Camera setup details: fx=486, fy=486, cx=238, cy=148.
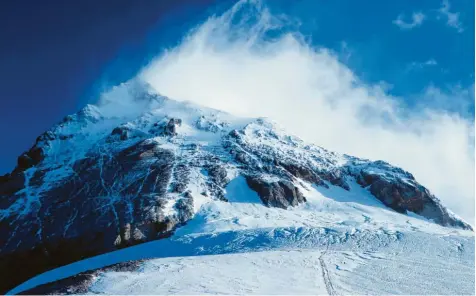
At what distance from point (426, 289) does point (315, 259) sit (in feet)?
39.7

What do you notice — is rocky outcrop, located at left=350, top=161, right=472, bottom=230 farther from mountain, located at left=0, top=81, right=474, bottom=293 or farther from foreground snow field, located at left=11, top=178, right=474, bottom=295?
foreground snow field, located at left=11, top=178, right=474, bottom=295

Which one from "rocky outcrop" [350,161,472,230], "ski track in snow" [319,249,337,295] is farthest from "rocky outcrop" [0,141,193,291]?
"rocky outcrop" [350,161,472,230]

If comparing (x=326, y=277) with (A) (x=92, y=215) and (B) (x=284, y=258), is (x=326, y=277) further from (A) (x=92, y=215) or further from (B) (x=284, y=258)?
(A) (x=92, y=215)

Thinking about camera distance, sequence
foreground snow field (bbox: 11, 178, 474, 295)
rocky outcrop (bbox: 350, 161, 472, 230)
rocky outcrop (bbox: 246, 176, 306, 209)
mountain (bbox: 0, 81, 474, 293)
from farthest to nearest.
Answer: rocky outcrop (bbox: 350, 161, 472, 230) → rocky outcrop (bbox: 246, 176, 306, 209) → mountain (bbox: 0, 81, 474, 293) → foreground snow field (bbox: 11, 178, 474, 295)

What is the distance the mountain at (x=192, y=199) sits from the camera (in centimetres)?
6162

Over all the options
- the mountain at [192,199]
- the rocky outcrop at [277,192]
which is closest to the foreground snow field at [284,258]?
the mountain at [192,199]

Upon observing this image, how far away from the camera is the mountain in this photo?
202 ft

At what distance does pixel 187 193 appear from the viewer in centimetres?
8025

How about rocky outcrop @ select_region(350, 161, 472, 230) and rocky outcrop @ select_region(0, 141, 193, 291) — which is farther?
rocky outcrop @ select_region(350, 161, 472, 230)

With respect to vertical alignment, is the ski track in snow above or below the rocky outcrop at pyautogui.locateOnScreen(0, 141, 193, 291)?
below

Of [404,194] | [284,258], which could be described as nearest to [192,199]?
[284,258]

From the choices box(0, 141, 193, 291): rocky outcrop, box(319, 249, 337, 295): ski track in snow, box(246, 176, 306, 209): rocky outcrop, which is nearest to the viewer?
box(319, 249, 337, 295): ski track in snow

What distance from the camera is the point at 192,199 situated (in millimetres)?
78250

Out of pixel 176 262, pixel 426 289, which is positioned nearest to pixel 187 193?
pixel 176 262
